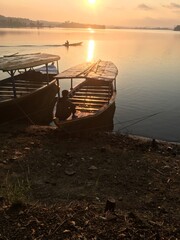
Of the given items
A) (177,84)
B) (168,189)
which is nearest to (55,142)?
(168,189)

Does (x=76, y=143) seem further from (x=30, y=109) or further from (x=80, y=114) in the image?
(x=30, y=109)

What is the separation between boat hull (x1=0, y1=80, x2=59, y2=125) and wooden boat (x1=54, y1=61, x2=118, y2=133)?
180 cm

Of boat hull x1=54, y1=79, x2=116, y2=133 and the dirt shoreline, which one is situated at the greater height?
boat hull x1=54, y1=79, x2=116, y2=133

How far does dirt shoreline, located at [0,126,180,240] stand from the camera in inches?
283

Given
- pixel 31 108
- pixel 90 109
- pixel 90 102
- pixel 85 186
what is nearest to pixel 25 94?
pixel 31 108

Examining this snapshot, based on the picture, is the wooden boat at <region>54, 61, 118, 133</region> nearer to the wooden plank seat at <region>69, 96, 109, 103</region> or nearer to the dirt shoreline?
the wooden plank seat at <region>69, 96, 109, 103</region>

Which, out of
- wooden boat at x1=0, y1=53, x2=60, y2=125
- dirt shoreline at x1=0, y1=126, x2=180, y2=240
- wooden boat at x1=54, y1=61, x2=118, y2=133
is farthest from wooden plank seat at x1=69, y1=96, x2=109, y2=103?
dirt shoreline at x1=0, y1=126, x2=180, y2=240

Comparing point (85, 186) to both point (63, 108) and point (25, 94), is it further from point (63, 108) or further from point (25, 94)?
point (25, 94)

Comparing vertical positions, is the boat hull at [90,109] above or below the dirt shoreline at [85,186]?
above

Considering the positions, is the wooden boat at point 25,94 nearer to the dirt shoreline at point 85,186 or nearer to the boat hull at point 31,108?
the boat hull at point 31,108

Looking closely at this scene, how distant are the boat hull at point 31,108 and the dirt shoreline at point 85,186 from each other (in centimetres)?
128

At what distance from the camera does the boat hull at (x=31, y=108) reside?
18078 millimetres

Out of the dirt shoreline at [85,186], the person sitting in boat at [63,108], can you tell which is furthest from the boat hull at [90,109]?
the dirt shoreline at [85,186]

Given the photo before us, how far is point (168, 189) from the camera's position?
415 inches
